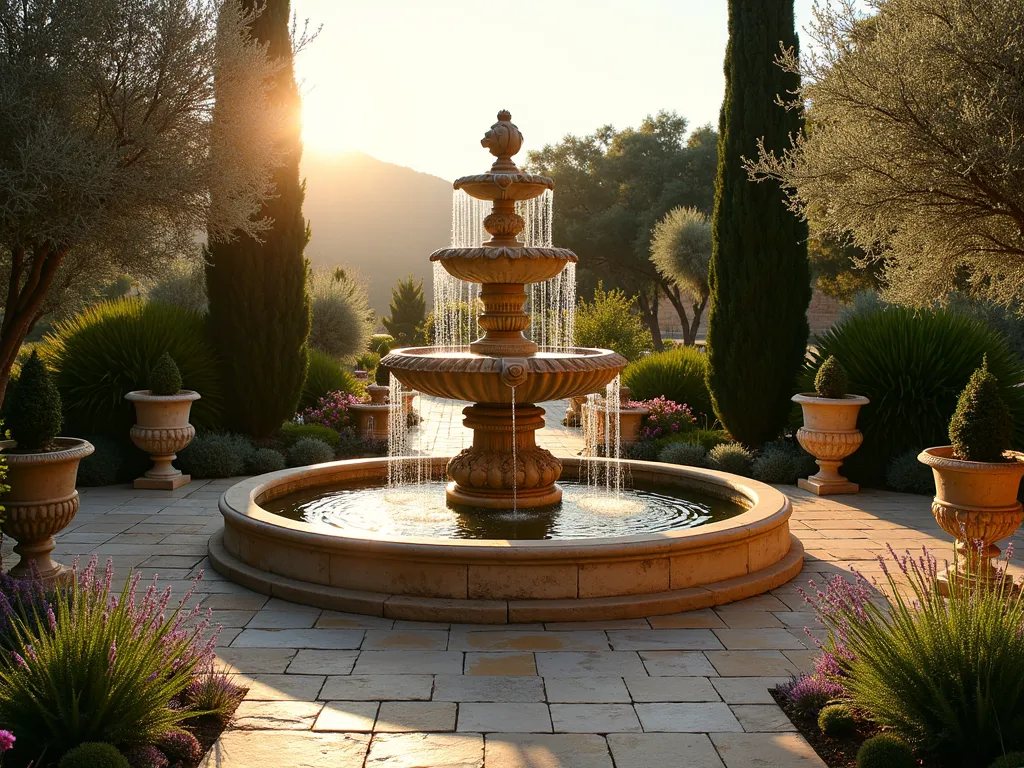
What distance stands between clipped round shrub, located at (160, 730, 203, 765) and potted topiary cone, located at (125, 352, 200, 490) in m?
6.66

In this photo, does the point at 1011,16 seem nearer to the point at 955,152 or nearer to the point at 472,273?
the point at 955,152

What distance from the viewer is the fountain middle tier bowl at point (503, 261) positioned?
7.29m

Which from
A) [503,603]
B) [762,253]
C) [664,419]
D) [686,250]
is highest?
[686,250]

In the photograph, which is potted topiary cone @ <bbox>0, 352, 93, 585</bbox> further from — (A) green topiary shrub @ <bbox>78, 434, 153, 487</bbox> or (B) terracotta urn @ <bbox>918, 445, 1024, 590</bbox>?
(B) terracotta urn @ <bbox>918, 445, 1024, 590</bbox>

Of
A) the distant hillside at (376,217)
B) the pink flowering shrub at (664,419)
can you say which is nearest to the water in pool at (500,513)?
the pink flowering shrub at (664,419)

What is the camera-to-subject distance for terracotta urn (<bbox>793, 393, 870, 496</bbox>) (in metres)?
9.84

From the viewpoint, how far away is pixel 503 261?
7.33 m

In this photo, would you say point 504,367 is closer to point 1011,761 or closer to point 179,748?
point 179,748

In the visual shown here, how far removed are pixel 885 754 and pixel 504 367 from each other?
3.94 metres

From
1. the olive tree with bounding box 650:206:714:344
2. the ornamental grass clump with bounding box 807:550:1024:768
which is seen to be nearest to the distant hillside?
the olive tree with bounding box 650:206:714:344

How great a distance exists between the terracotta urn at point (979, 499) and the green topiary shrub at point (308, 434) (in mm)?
8421

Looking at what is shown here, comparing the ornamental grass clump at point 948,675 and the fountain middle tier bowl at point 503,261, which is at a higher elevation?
the fountain middle tier bowl at point 503,261

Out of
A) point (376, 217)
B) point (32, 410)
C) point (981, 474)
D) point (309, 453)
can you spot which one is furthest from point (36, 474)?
point (376, 217)

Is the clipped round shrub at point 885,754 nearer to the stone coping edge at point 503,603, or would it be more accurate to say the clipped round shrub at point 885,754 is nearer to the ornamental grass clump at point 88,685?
the stone coping edge at point 503,603
